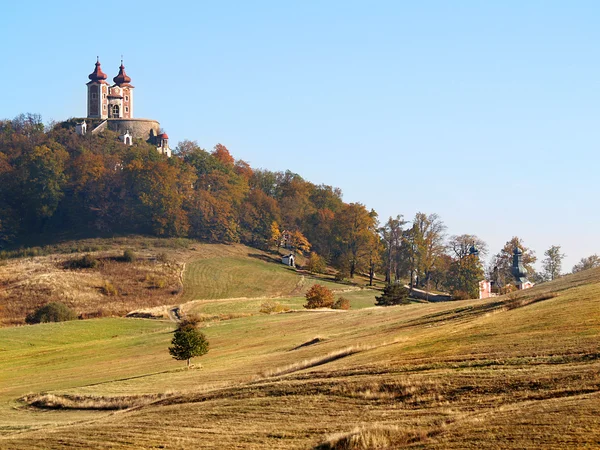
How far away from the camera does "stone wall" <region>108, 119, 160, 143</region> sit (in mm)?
153500

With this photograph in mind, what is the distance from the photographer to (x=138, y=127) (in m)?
156

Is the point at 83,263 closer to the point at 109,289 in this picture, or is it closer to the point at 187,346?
the point at 109,289

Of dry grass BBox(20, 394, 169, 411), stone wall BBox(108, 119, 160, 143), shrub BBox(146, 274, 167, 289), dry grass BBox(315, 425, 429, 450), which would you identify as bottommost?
dry grass BBox(20, 394, 169, 411)

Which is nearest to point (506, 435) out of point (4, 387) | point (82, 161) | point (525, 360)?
point (525, 360)

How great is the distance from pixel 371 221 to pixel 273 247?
54.0ft

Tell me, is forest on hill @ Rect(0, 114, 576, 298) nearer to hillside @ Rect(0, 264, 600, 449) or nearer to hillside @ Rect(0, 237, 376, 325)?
hillside @ Rect(0, 237, 376, 325)

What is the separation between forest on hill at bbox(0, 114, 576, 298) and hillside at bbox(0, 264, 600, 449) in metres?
74.0

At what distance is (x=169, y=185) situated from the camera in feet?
429

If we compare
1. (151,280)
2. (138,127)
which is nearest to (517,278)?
(151,280)

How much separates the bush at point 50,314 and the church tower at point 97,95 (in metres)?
74.5

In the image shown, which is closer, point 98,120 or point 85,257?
point 85,257

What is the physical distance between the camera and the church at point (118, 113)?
153125mm

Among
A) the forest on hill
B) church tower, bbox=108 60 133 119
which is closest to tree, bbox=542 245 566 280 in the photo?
the forest on hill

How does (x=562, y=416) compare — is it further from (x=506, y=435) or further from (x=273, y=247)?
(x=273, y=247)
